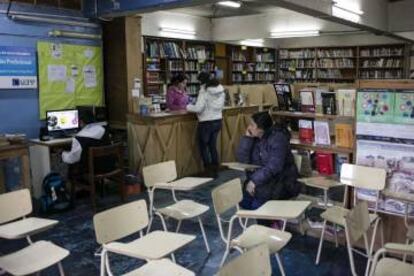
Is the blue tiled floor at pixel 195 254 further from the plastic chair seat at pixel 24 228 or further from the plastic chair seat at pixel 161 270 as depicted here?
the plastic chair seat at pixel 161 270

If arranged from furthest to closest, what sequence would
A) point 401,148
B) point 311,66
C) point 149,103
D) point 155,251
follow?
point 311,66 → point 149,103 → point 401,148 → point 155,251

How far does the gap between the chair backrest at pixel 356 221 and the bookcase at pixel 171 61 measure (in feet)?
21.3

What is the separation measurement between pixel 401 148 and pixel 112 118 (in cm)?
435

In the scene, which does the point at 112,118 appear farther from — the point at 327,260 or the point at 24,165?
the point at 327,260

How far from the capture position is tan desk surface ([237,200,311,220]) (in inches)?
114

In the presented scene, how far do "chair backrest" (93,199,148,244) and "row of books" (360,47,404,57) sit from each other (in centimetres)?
1000

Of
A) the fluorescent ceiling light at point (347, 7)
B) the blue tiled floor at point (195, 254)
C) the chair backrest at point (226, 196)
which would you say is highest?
the fluorescent ceiling light at point (347, 7)

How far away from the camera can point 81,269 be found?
349 cm

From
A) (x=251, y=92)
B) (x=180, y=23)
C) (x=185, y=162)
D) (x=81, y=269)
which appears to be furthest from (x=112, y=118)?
(x=180, y=23)

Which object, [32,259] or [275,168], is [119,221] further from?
[275,168]

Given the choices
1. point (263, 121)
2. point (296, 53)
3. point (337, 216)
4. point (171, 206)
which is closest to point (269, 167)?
point (263, 121)

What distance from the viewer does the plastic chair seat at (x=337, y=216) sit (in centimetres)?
334

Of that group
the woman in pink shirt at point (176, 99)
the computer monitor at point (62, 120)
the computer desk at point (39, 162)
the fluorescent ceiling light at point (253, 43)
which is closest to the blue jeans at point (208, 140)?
the woman in pink shirt at point (176, 99)

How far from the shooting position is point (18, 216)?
9.83 ft
